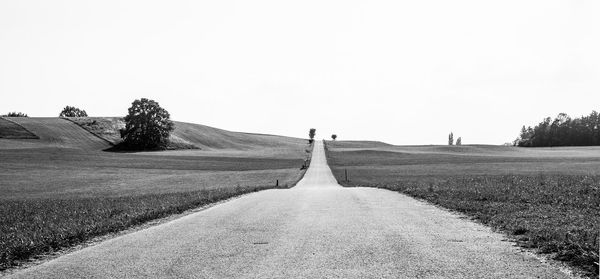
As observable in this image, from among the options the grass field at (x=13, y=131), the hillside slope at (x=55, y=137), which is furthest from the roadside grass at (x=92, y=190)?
the grass field at (x=13, y=131)

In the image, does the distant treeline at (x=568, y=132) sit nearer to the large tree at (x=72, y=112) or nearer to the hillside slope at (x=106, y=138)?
the hillside slope at (x=106, y=138)

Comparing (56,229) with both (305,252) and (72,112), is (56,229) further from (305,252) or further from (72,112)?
(72,112)

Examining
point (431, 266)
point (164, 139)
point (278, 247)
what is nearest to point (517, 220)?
point (431, 266)

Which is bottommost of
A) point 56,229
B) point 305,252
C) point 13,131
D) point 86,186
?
point 86,186

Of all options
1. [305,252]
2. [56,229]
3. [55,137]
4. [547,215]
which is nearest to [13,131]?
[55,137]

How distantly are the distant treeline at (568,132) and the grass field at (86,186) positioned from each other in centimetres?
9865

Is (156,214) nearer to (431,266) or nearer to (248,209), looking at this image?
(248,209)

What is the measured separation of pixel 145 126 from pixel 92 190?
252 feet

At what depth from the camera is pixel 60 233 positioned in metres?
13.2

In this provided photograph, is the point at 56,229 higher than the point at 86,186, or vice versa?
the point at 56,229

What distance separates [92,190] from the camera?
44.0 metres

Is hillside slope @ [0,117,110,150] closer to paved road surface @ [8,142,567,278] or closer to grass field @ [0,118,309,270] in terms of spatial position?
grass field @ [0,118,309,270]

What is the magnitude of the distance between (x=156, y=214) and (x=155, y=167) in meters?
61.4

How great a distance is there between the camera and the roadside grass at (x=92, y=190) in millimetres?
13672
